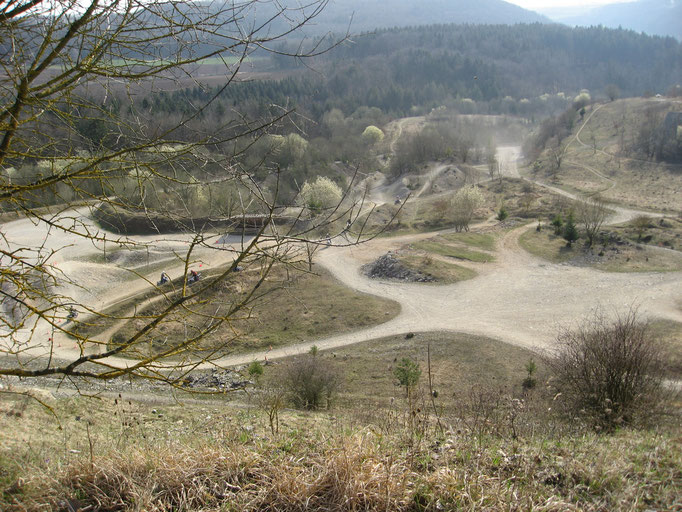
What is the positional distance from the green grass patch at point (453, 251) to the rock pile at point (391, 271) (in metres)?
3.68

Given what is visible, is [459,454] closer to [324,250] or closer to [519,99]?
Answer: [324,250]

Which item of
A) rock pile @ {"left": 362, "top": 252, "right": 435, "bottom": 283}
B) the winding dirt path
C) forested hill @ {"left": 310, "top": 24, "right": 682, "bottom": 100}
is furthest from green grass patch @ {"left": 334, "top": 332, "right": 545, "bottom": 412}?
forested hill @ {"left": 310, "top": 24, "right": 682, "bottom": 100}

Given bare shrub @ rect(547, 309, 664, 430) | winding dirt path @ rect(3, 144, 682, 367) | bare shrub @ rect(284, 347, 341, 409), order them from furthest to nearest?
winding dirt path @ rect(3, 144, 682, 367) < bare shrub @ rect(284, 347, 341, 409) < bare shrub @ rect(547, 309, 664, 430)

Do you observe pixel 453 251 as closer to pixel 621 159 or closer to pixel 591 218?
pixel 591 218

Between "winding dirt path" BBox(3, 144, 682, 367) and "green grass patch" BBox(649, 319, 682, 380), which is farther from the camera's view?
"winding dirt path" BBox(3, 144, 682, 367)

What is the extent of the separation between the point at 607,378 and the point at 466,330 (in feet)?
42.3

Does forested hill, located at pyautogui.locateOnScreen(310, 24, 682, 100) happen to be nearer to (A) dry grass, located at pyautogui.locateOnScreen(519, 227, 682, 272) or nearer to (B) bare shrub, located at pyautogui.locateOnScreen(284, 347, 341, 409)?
(A) dry grass, located at pyautogui.locateOnScreen(519, 227, 682, 272)

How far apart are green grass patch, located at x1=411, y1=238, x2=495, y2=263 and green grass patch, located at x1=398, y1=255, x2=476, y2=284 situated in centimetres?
195

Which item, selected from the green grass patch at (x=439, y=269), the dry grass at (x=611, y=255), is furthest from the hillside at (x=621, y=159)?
the green grass patch at (x=439, y=269)

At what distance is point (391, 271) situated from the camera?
106 feet

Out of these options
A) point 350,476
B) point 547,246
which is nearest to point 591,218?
point 547,246

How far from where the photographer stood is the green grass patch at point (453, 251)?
114 feet

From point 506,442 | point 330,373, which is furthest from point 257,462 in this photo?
point 330,373

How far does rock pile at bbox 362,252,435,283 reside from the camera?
31266mm
